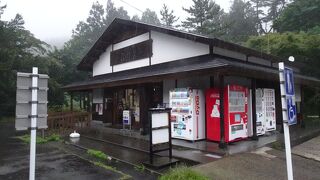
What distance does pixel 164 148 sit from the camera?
24.5 ft

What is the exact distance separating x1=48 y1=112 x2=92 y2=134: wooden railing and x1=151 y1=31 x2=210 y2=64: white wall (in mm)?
4810

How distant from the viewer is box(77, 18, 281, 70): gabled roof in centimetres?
1053

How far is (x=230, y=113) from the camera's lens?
9281mm

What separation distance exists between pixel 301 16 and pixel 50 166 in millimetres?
31775

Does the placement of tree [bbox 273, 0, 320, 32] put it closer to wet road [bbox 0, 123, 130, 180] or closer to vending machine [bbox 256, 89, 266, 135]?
vending machine [bbox 256, 89, 266, 135]

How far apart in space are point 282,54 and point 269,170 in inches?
653

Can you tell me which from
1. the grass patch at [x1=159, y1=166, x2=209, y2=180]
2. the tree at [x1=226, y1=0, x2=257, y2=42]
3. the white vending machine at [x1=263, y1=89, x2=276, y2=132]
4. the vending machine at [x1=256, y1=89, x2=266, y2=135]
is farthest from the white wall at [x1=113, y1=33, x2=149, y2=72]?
the tree at [x1=226, y1=0, x2=257, y2=42]

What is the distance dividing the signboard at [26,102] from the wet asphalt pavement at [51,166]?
2.26 metres

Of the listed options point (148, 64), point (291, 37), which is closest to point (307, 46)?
point (291, 37)

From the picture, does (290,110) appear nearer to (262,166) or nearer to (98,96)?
(262,166)

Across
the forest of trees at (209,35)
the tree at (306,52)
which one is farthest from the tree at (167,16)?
the tree at (306,52)

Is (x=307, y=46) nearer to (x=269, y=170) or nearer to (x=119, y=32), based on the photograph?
(x=119, y=32)

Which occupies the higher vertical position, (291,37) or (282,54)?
(291,37)

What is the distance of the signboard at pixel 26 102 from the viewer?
4.36m
